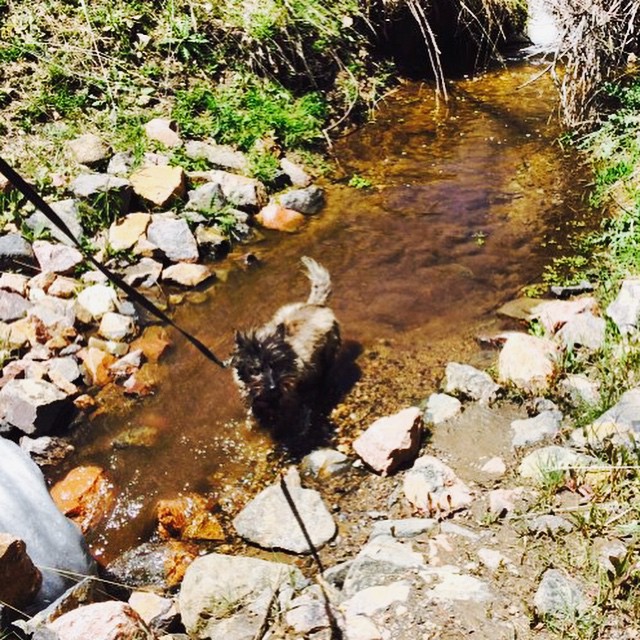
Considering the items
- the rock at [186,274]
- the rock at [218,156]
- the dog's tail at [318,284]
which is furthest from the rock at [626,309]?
the rock at [218,156]

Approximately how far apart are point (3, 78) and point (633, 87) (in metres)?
7.43

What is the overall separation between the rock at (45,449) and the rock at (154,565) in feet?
3.60

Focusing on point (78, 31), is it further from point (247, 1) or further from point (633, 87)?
point (633, 87)

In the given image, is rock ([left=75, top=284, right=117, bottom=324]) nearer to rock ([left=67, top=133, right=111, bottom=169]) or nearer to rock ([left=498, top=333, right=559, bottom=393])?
rock ([left=67, top=133, right=111, bottom=169])

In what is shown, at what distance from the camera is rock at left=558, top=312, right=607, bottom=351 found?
531 cm

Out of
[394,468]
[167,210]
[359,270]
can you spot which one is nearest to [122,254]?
[167,210]

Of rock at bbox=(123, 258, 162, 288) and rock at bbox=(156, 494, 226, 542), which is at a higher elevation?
rock at bbox=(123, 258, 162, 288)

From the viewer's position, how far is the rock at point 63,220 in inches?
281

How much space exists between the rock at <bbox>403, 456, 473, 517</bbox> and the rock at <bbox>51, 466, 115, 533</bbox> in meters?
2.09

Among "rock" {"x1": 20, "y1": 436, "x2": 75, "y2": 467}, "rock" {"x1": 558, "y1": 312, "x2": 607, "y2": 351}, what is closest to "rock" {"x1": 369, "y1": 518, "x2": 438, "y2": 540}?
"rock" {"x1": 558, "y1": 312, "x2": 607, "y2": 351}

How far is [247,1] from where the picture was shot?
993 cm

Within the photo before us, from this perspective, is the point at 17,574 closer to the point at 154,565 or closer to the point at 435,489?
the point at 154,565

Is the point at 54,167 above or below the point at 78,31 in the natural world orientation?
below

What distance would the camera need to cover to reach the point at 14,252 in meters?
6.81
